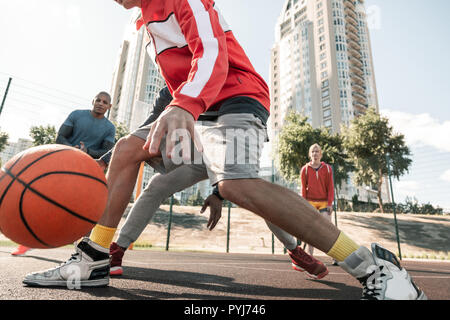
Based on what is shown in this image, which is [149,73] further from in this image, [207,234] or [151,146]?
[151,146]

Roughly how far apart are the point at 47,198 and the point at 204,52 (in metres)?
1.05

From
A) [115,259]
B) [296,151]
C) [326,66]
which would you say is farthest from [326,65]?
[115,259]

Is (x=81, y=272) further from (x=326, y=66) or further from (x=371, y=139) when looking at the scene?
(x=326, y=66)

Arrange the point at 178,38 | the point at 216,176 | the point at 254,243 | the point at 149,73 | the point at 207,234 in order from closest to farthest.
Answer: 1. the point at 216,176
2. the point at 178,38
3. the point at 254,243
4. the point at 207,234
5. the point at 149,73

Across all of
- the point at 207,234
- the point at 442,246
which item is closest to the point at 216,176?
the point at 207,234

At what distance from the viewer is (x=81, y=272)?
1826 millimetres

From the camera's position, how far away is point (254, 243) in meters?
12.1

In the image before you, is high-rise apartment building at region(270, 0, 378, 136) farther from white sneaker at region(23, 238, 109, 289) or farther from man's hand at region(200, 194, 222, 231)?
white sneaker at region(23, 238, 109, 289)

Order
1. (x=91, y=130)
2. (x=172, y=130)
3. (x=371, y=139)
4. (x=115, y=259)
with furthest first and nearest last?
(x=371, y=139) < (x=91, y=130) < (x=115, y=259) < (x=172, y=130)

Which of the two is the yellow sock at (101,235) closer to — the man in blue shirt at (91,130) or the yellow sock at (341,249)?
the yellow sock at (341,249)

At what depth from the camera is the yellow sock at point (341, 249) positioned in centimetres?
141

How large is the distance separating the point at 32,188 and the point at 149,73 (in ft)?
184

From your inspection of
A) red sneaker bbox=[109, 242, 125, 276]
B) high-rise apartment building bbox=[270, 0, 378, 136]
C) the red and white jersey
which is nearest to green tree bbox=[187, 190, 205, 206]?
red sneaker bbox=[109, 242, 125, 276]

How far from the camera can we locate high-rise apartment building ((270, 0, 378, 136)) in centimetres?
5022
